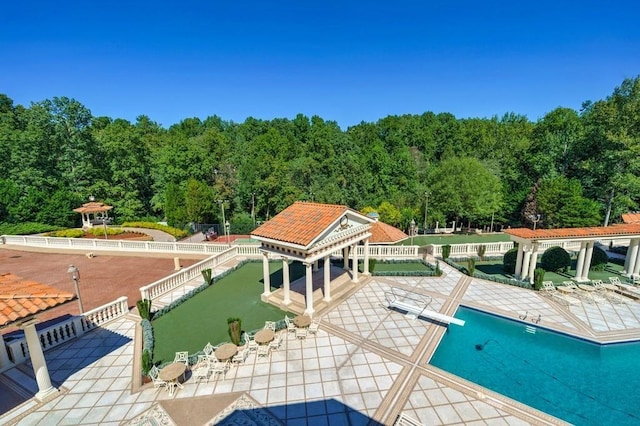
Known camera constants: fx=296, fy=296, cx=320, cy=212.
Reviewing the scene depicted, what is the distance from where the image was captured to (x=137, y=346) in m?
12.9

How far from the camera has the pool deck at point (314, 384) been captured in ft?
30.1

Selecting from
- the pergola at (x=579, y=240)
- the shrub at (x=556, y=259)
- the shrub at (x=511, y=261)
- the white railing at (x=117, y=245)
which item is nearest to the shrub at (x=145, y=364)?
the white railing at (x=117, y=245)

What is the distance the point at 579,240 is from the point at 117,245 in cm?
3583

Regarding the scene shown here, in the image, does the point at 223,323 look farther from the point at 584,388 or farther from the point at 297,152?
the point at 297,152

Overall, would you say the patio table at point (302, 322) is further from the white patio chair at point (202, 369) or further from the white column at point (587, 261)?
the white column at point (587, 261)

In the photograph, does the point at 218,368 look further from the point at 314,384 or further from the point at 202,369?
the point at 314,384

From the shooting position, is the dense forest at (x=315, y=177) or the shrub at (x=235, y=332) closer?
the shrub at (x=235, y=332)

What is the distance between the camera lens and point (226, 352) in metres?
11.5

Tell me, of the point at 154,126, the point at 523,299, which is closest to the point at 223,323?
the point at 523,299

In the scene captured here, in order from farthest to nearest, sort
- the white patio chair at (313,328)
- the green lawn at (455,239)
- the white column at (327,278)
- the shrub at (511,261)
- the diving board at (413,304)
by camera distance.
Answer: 1. the green lawn at (455,239)
2. the shrub at (511,261)
3. the white column at (327,278)
4. the diving board at (413,304)
5. the white patio chair at (313,328)

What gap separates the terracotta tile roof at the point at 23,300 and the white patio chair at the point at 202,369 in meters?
4.92

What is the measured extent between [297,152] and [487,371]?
51.4m

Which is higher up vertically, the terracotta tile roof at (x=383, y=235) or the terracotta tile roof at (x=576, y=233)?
the terracotta tile roof at (x=576, y=233)

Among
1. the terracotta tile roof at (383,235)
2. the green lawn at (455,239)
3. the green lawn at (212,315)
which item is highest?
the terracotta tile roof at (383,235)
